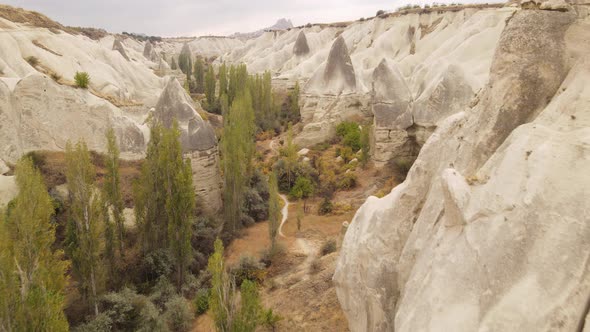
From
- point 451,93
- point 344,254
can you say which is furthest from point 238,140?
point 344,254

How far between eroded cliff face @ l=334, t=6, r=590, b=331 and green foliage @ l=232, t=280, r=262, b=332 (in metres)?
2.58

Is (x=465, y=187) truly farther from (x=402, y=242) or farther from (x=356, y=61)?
(x=356, y=61)

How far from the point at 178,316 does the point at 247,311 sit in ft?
14.7

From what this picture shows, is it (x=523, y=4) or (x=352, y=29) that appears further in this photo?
(x=352, y=29)

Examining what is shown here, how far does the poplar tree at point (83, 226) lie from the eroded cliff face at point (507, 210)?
318 inches

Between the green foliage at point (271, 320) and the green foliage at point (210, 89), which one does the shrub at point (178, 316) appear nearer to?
the green foliage at point (271, 320)

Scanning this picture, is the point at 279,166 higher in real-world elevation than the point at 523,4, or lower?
lower

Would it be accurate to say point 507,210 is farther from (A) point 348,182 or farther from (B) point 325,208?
(A) point 348,182

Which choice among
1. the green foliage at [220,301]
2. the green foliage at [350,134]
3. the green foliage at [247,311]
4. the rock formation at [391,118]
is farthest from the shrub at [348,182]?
the green foliage at [220,301]

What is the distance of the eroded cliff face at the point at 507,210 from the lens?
139 inches

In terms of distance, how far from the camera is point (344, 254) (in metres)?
7.46

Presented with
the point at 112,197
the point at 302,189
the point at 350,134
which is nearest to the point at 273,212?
the point at 112,197

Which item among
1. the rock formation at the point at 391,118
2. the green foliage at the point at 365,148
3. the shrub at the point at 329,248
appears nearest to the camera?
the shrub at the point at 329,248

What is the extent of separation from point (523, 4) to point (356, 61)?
1509 inches
